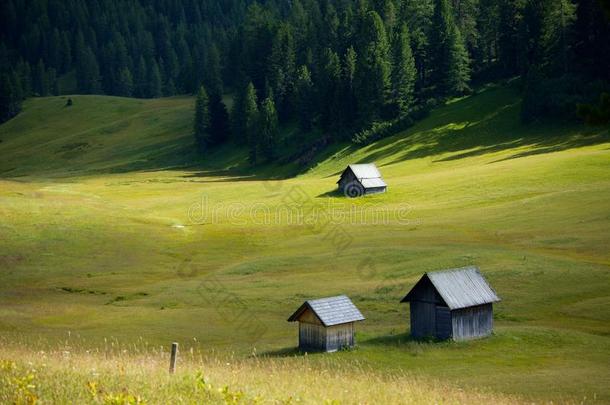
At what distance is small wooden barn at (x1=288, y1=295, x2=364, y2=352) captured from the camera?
132ft

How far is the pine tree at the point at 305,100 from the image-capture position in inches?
5650

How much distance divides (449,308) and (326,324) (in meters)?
6.85

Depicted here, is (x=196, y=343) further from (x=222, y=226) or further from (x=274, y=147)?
(x=274, y=147)

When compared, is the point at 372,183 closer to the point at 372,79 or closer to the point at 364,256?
the point at 364,256

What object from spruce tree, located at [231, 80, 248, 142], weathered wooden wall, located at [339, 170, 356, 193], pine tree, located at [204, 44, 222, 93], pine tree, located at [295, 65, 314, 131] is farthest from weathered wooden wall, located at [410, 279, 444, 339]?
pine tree, located at [204, 44, 222, 93]

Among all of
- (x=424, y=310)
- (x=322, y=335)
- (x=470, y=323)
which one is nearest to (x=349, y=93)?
(x=424, y=310)

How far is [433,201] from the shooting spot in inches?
3305

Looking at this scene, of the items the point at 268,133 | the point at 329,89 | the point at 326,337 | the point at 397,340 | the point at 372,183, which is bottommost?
the point at 397,340

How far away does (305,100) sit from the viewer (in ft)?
471

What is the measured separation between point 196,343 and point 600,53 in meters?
93.1

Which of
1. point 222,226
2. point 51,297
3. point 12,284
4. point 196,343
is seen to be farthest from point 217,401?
point 222,226

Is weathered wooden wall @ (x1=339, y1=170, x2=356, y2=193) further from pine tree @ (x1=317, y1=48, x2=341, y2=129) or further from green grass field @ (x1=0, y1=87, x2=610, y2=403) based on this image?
pine tree @ (x1=317, y1=48, x2=341, y2=129)

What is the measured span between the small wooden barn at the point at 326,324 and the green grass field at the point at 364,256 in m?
1.30

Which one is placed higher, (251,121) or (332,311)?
(251,121)
